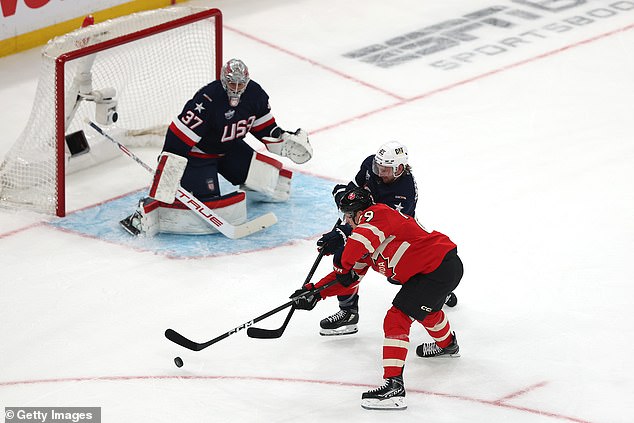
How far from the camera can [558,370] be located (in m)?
5.38

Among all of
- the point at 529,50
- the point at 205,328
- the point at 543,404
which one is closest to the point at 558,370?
the point at 543,404

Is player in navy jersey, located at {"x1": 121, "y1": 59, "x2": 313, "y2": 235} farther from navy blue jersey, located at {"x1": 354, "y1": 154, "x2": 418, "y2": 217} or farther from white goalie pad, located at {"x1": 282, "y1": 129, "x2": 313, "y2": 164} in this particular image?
navy blue jersey, located at {"x1": 354, "y1": 154, "x2": 418, "y2": 217}

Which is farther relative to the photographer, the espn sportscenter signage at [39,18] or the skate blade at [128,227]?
the espn sportscenter signage at [39,18]

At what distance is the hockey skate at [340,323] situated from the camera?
18.4 ft

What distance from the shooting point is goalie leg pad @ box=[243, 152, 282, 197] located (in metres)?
6.70

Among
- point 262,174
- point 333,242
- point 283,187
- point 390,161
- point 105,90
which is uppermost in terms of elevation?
point 390,161

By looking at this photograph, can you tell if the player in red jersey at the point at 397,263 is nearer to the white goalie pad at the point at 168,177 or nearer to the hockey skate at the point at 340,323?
the hockey skate at the point at 340,323

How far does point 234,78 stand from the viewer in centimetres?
620

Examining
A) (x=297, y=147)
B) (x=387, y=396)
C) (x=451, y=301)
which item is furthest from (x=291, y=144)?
(x=387, y=396)

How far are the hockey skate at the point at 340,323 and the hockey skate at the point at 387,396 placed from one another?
55 cm

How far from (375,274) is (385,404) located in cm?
116

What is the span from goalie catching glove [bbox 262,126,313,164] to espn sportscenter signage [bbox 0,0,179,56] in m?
2.60

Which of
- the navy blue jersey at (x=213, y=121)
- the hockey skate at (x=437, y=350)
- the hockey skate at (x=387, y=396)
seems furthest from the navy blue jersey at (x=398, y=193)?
the navy blue jersey at (x=213, y=121)

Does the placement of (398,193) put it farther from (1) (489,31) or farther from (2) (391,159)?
(1) (489,31)
